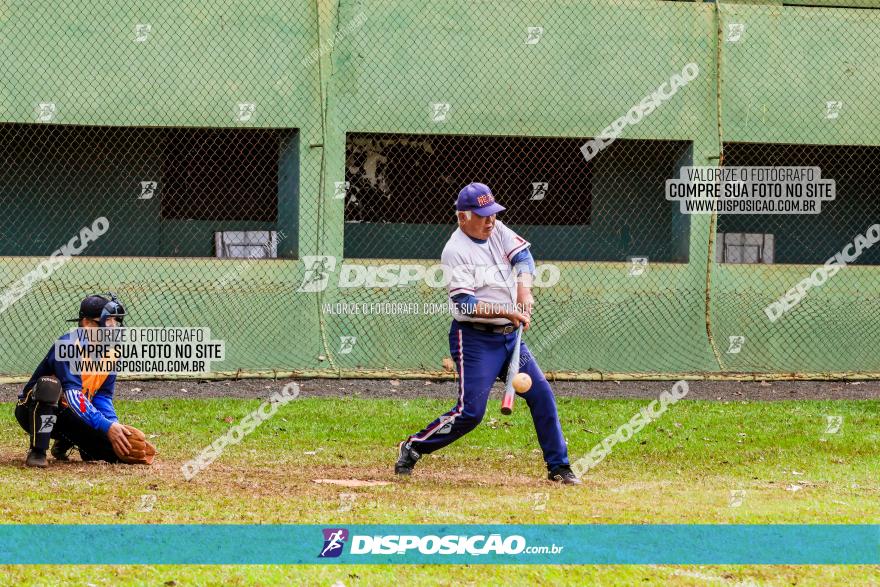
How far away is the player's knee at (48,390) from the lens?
27.8 feet

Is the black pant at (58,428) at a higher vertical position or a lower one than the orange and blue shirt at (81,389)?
lower

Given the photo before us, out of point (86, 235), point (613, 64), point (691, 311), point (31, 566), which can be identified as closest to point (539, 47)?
point (613, 64)

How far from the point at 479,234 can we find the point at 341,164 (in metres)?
7.16

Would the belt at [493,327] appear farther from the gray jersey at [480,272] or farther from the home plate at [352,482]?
the home plate at [352,482]

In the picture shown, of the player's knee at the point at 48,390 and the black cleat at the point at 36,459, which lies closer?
the player's knee at the point at 48,390

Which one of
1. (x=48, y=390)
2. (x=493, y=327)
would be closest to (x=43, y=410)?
(x=48, y=390)

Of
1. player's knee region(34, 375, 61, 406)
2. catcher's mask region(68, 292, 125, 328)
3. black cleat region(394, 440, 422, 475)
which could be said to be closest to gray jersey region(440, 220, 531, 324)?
black cleat region(394, 440, 422, 475)

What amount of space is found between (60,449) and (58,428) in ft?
Result: 1.29

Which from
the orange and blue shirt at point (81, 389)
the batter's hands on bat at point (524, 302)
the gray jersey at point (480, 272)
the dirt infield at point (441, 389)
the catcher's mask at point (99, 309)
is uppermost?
the gray jersey at point (480, 272)

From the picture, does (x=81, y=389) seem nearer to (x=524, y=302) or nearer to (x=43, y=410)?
(x=43, y=410)

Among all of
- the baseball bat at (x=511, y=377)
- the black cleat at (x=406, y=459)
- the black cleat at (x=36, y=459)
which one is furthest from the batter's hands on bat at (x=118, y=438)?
the baseball bat at (x=511, y=377)

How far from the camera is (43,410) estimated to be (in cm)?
859

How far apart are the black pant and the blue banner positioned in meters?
2.23

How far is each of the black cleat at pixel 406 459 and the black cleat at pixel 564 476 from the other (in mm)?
931
